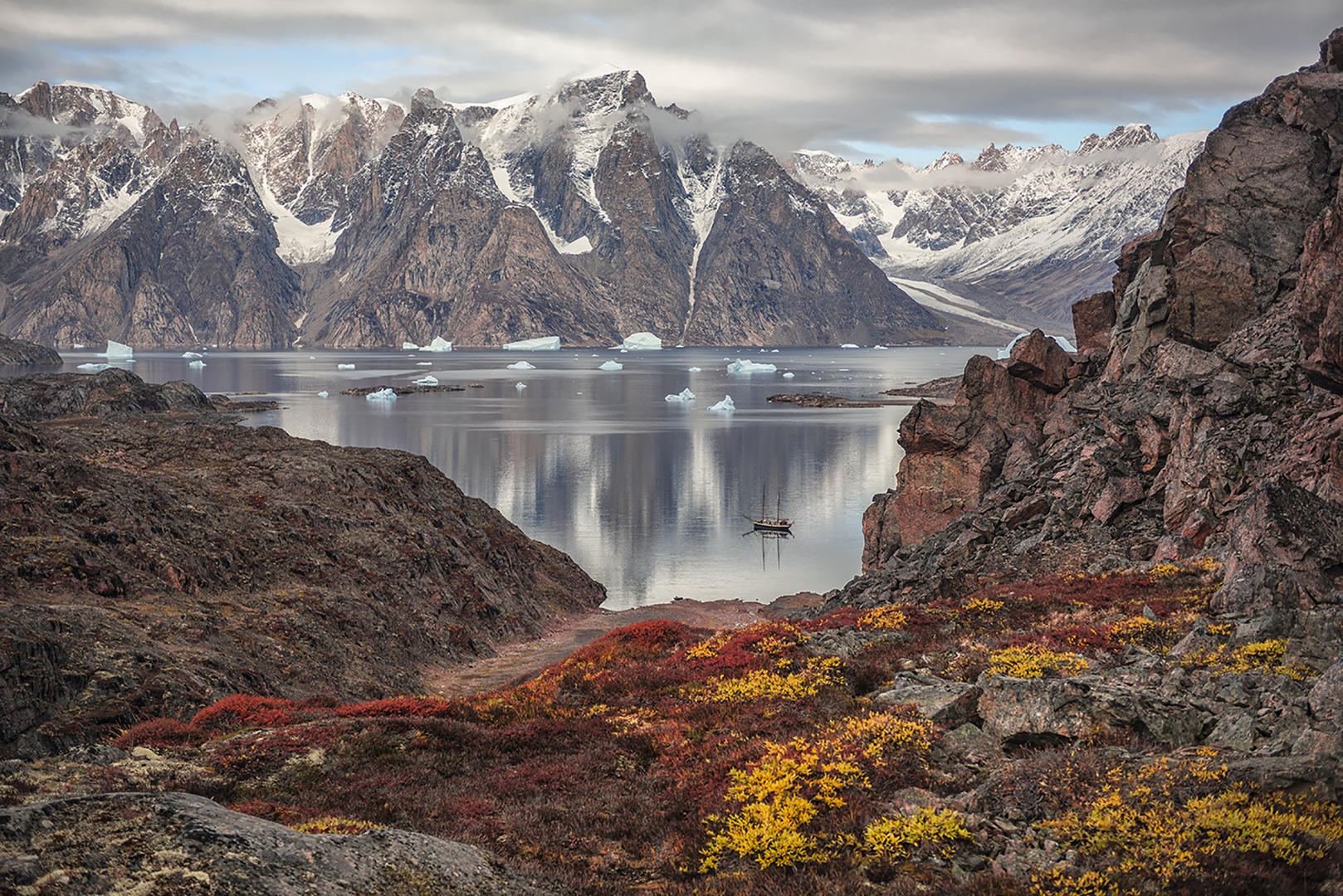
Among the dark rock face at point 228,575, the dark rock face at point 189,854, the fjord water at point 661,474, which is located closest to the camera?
the dark rock face at point 189,854

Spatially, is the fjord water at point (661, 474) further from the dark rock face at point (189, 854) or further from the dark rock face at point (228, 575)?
the dark rock face at point (189, 854)

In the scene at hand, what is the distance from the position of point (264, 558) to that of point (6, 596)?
1212 centimetres

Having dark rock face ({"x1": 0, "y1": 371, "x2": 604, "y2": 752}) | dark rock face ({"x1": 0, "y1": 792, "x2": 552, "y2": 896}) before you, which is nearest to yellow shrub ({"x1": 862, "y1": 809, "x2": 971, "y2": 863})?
dark rock face ({"x1": 0, "y1": 792, "x2": 552, "y2": 896})

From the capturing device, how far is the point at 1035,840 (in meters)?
11.1

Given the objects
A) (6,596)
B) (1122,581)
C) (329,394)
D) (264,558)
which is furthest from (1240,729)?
(329,394)

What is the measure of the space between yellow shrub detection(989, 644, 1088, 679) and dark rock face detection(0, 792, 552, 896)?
10.5 metres

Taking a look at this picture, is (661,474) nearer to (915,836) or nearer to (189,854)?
(915,836)

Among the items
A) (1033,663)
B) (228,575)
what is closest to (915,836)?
(1033,663)

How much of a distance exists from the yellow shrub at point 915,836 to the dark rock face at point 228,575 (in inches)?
582

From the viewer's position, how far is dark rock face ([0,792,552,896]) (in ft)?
26.9

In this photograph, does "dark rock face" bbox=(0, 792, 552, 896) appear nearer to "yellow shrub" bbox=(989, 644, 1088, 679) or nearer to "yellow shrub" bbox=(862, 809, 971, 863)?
"yellow shrub" bbox=(862, 809, 971, 863)

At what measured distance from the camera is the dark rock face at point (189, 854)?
8.21 meters

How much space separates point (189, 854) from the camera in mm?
8586

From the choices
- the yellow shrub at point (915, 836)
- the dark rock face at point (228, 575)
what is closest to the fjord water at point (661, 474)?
the dark rock face at point (228, 575)
